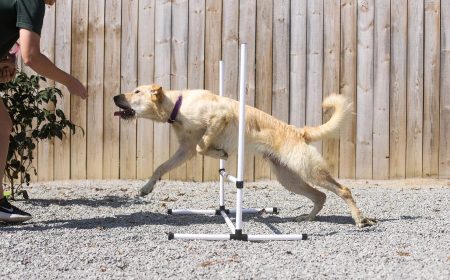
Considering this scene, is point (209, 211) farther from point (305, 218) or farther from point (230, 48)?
point (230, 48)

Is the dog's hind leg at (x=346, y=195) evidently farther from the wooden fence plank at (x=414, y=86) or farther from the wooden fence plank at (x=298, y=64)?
the wooden fence plank at (x=414, y=86)

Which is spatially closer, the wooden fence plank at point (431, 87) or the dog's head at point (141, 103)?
the dog's head at point (141, 103)

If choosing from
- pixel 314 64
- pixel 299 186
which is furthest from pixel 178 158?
pixel 314 64

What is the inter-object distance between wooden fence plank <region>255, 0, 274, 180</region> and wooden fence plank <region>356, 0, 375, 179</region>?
97cm

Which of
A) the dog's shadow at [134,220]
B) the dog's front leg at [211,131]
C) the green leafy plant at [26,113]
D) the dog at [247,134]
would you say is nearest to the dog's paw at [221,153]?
the dog at [247,134]

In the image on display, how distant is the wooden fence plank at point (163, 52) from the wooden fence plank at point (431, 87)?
279 centimetres

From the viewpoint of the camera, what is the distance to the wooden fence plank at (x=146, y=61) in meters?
7.26

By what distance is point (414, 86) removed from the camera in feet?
24.0

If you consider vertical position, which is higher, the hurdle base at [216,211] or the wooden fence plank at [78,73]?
the wooden fence plank at [78,73]

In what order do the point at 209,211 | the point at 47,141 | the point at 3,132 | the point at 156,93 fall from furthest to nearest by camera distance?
1. the point at 47,141
2. the point at 209,211
3. the point at 156,93
4. the point at 3,132

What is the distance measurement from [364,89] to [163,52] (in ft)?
7.28

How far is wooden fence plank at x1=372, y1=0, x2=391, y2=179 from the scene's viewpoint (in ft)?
24.0

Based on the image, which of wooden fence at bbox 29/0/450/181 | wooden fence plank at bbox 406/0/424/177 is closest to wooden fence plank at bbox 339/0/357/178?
wooden fence at bbox 29/0/450/181

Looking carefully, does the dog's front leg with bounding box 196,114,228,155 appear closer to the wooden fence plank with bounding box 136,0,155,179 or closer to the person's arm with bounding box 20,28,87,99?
the person's arm with bounding box 20,28,87,99
